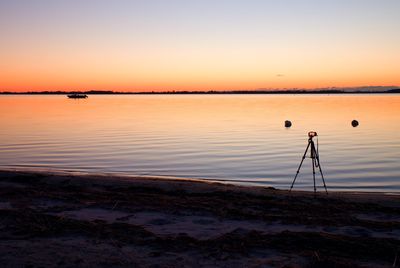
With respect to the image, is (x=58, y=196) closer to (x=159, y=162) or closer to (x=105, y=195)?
(x=105, y=195)

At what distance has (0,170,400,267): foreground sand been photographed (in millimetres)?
6926

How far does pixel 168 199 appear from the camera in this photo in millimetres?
11602

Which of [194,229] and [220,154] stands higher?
[194,229]

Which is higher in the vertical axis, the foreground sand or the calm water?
the foreground sand

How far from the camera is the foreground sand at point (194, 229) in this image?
6926 mm

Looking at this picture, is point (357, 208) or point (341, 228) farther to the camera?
point (357, 208)

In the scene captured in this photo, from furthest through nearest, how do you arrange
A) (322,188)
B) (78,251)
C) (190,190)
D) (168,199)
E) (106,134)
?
(106,134), (322,188), (190,190), (168,199), (78,251)

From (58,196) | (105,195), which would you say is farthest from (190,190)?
(58,196)

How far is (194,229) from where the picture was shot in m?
8.62

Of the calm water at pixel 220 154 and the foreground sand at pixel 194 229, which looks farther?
the calm water at pixel 220 154

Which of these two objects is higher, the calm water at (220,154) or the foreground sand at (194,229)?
the foreground sand at (194,229)

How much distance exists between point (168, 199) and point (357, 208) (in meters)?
5.28

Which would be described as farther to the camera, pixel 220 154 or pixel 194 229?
pixel 220 154

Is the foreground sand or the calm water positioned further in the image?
the calm water
